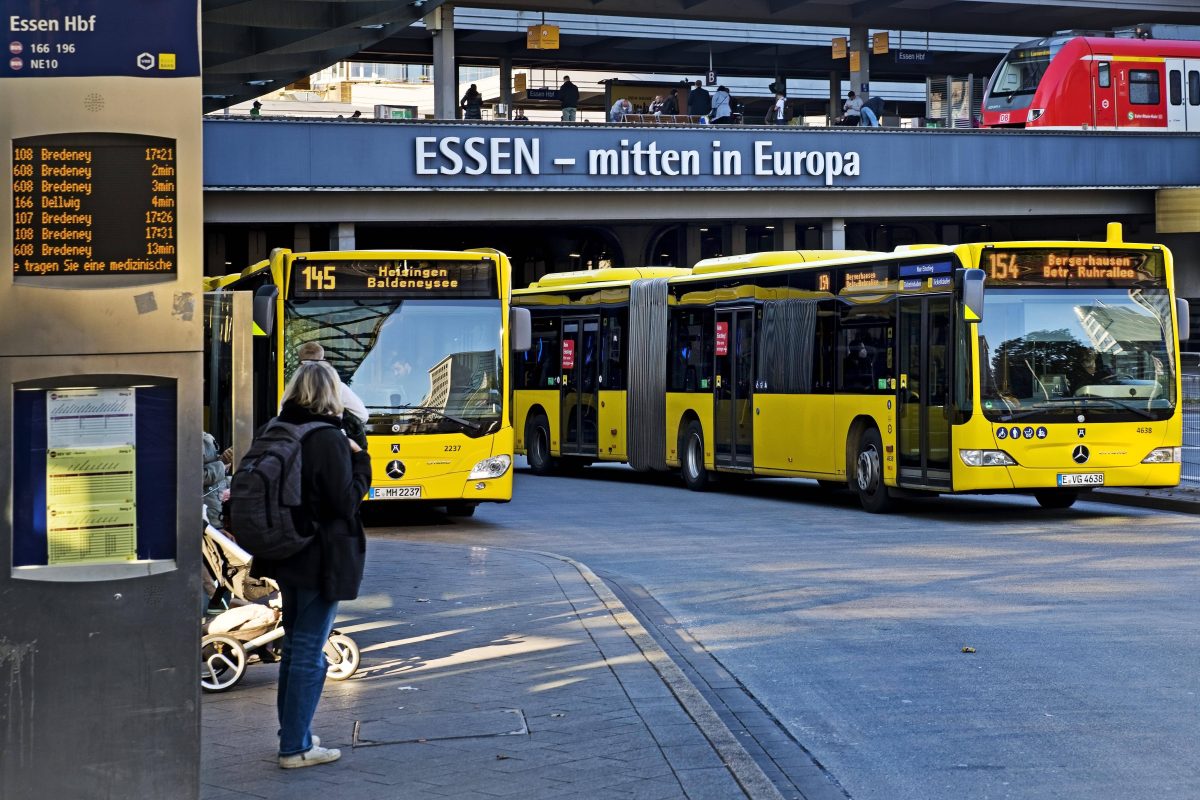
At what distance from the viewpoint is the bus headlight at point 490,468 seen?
18.3 meters

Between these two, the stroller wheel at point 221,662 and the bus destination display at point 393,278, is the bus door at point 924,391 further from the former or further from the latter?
the stroller wheel at point 221,662

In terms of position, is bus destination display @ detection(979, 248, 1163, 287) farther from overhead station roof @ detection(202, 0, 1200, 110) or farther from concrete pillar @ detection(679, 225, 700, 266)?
concrete pillar @ detection(679, 225, 700, 266)

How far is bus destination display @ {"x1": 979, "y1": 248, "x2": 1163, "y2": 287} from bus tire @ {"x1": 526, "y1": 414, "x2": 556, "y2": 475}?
1124 cm

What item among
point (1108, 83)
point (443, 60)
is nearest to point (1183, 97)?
point (1108, 83)

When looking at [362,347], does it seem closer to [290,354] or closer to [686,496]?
[290,354]

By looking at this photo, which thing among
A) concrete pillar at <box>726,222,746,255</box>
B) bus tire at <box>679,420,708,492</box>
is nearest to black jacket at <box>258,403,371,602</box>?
bus tire at <box>679,420,708,492</box>

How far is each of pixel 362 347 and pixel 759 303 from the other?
20.4ft

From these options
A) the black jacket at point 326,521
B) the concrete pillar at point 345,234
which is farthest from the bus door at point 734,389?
the concrete pillar at point 345,234

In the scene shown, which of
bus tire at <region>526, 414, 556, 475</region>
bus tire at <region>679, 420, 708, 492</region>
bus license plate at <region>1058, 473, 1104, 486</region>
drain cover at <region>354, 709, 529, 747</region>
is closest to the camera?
drain cover at <region>354, 709, 529, 747</region>

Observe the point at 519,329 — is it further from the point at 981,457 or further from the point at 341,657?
the point at 341,657

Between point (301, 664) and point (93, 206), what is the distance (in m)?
2.09

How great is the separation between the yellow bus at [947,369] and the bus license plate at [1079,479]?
15mm

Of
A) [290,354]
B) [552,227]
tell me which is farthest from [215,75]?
[552,227]

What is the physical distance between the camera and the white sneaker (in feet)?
22.2
